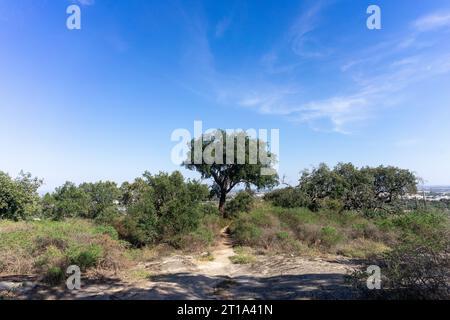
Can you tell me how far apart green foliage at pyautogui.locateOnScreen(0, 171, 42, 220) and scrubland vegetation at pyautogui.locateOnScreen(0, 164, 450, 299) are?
48 millimetres

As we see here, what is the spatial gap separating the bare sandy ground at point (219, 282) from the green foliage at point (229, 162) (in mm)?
15154

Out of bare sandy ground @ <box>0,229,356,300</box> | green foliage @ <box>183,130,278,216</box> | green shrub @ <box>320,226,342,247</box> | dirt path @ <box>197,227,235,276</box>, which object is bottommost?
dirt path @ <box>197,227,235,276</box>

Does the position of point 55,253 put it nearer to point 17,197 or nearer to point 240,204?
point 17,197

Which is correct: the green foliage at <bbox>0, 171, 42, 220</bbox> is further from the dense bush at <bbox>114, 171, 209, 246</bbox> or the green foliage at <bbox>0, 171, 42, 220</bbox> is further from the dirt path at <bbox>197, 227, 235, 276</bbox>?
the dirt path at <bbox>197, 227, 235, 276</bbox>

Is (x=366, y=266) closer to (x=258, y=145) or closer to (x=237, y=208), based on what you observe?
(x=237, y=208)

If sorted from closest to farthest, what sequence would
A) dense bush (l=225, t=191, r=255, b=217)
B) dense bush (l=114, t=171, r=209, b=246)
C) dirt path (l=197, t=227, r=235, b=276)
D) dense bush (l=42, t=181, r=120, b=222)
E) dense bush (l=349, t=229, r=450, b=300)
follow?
dense bush (l=349, t=229, r=450, b=300), dirt path (l=197, t=227, r=235, b=276), dense bush (l=114, t=171, r=209, b=246), dense bush (l=42, t=181, r=120, b=222), dense bush (l=225, t=191, r=255, b=217)

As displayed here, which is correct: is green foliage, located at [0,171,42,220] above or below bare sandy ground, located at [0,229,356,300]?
above

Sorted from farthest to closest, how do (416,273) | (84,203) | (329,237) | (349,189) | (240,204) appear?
(349,189)
(240,204)
(84,203)
(329,237)
(416,273)

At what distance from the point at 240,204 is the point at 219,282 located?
13.8 meters

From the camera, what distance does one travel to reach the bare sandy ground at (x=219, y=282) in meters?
7.11

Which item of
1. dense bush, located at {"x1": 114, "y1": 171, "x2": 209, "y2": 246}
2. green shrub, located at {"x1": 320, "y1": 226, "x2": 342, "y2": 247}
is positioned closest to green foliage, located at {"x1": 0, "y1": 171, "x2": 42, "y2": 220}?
dense bush, located at {"x1": 114, "y1": 171, "x2": 209, "y2": 246}

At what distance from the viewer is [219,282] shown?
8773 millimetres

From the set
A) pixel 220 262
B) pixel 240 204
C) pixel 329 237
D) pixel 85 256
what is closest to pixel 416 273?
pixel 220 262

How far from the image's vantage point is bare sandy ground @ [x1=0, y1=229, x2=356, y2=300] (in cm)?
711
